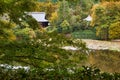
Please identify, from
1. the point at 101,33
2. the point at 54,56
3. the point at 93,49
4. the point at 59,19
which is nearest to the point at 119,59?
the point at 93,49

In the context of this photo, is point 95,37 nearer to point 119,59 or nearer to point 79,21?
point 79,21

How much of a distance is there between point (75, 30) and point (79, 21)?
0.80 metres

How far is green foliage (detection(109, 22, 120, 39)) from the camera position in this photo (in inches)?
769

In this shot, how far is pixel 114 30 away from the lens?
1998cm

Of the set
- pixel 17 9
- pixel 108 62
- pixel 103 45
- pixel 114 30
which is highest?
pixel 17 9

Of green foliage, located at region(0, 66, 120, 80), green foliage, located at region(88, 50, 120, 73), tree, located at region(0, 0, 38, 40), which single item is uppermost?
tree, located at region(0, 0, 38, 40)

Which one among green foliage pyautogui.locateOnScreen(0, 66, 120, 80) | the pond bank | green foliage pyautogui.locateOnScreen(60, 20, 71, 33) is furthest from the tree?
green foliage pyautogui.locateOnScreen(60, 20, 71, 33)

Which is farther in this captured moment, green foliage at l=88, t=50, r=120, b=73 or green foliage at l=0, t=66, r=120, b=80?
green foliage at l=88, t=50, r=120, b=73

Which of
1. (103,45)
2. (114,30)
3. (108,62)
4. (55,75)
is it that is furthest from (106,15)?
(55,75)

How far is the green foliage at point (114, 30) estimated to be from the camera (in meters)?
19.5

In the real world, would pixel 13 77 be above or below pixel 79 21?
above

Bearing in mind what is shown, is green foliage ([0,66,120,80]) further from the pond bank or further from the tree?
the pond bank

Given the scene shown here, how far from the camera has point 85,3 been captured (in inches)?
960

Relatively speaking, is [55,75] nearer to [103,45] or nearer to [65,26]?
[103,45]
